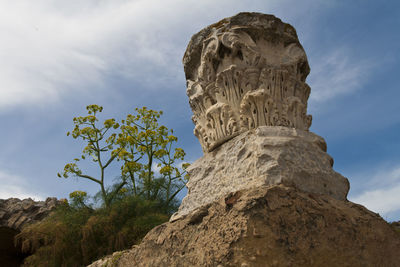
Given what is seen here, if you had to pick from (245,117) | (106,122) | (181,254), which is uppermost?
(106,122)

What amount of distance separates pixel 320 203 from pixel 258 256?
0.56 m

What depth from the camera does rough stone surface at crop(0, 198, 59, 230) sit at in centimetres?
872

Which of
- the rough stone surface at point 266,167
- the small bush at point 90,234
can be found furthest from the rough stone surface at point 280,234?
the small bush at point 90,234

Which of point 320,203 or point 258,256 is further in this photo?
point 320,203

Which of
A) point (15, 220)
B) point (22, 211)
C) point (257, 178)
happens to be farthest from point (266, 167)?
point (22, 211)

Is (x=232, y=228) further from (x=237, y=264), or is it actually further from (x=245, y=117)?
(x=245, y=117)

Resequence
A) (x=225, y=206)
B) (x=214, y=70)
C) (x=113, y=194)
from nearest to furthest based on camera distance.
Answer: (x=225, y=206)
(x=214, y=70)
(x=113, y=194)

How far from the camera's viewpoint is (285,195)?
197 centimetres

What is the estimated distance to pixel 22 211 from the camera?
905 centimetres

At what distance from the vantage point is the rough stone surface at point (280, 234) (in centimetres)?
178

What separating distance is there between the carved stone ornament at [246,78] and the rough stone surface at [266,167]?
25 cm

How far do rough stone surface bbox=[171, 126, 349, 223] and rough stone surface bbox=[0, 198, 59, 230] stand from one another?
7.64m

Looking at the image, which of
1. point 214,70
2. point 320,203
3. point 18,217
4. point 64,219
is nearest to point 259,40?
point 214,70

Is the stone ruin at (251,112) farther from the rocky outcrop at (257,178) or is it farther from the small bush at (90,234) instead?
the small bush at (90,234)
